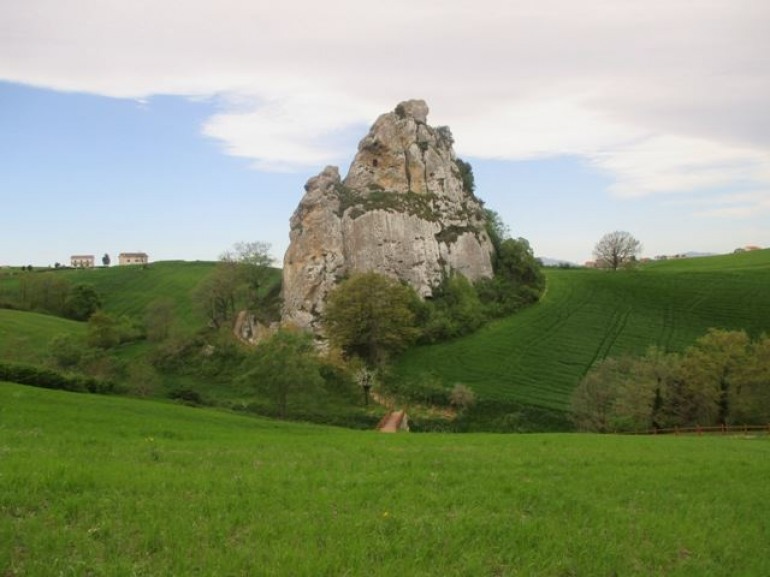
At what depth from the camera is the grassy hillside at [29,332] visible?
6725cm

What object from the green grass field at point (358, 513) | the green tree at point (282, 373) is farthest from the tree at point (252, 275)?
the green grass field at point (358, 513)

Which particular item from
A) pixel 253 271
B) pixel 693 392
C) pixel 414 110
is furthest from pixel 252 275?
pixel 693 392

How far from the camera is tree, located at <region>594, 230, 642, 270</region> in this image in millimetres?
121500

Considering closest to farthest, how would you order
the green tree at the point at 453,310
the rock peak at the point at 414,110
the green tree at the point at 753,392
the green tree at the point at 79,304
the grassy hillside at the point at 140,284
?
the green tree at the point at 753,392
the green tree at the point at 453,310
the rock peak at the point at 414,110
the green tree at the point at 79,304
the grassy hillside at the point at 140,284

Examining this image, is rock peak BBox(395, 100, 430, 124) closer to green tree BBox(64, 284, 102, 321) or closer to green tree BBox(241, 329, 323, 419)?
green tree BBox(241, 329, 323, 419)

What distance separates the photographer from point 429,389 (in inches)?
2648

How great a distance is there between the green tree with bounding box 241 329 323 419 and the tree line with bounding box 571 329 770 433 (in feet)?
80.8

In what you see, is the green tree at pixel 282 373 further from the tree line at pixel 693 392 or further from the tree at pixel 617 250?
the tree at pixel 617 250

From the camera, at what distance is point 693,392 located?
51500mm

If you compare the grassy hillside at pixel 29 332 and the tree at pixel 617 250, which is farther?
the tree at pixel 617 250

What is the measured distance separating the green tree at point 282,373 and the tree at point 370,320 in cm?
2302

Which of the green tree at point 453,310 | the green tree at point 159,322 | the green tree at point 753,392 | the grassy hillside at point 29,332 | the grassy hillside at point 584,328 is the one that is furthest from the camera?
the green tree at point 159,322

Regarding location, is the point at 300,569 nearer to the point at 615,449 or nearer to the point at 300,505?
the point at 300,505

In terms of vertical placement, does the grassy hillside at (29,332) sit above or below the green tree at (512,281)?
below
